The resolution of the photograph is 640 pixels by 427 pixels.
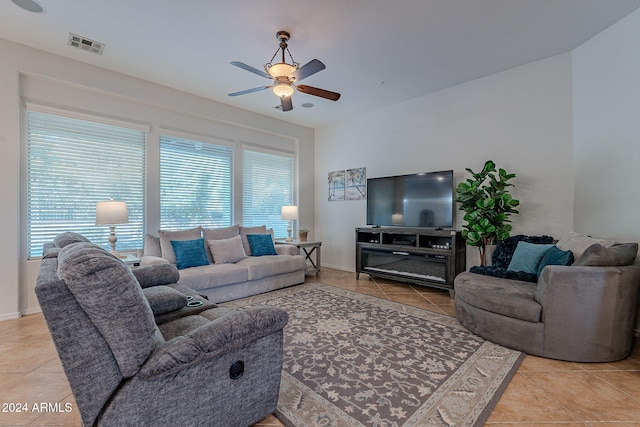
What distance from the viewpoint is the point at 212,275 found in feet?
11.6

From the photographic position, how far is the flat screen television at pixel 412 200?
4.12 meters

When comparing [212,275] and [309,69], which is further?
[212,275]

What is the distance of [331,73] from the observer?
3.78m

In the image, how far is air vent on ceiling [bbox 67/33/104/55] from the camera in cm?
305

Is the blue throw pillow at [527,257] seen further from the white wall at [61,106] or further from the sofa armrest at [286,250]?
the white wall at [61,106]

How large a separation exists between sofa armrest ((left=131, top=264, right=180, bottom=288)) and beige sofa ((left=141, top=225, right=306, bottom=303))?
2.54 ft

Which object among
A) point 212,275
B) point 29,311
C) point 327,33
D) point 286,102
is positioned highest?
point 327,33

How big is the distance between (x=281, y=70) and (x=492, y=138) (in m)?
2.96

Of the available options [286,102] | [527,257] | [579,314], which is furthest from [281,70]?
[579,314]

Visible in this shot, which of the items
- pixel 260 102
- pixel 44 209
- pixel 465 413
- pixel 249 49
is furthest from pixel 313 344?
pixel 260 102

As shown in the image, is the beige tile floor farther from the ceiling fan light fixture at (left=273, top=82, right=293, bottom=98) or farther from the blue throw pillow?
the ceiling fan light fixture at (left=273, top=82, right=293, bottom=98)

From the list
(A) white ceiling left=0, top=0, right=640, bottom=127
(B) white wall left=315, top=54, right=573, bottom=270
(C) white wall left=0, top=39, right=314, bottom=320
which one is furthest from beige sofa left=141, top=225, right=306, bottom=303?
(A) white ceiling left=0, top=0, right=640, bottom=127

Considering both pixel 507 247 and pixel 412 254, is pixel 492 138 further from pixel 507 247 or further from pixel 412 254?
pixel 412 254

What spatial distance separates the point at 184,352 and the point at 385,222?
3943 millimetres
